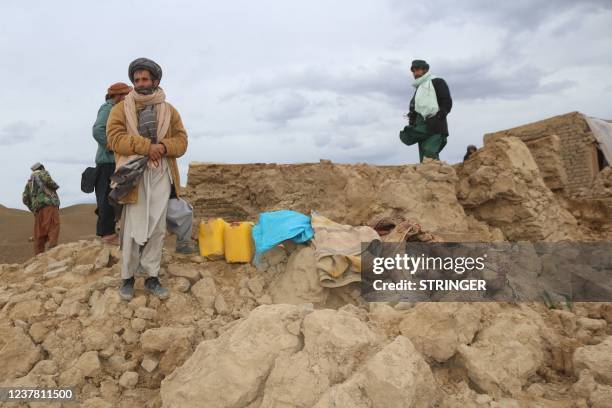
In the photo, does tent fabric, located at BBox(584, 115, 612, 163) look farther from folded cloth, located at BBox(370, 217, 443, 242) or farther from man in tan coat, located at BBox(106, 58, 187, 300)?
man in tan coat, located at BBox(106, 58, 187, 300)

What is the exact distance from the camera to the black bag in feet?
13.8

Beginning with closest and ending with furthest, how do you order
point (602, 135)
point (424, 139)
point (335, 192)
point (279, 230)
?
point (279, 230)
point (335, 192)
point (424, 139)
point (602, 135)

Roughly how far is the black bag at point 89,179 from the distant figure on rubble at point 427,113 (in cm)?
327

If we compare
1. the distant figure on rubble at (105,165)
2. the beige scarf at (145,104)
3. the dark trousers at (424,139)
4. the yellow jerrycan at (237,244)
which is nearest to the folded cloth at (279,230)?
the yellow jerrycan at (237,244)

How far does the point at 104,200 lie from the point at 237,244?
1.28 m

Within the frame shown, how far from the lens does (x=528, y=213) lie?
5.13 metres

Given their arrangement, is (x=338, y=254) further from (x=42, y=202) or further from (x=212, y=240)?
(x=42, y=202)

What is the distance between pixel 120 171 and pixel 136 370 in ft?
4.35

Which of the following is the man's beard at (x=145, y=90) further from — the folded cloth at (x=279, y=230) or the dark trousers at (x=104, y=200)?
the folded cloth at (x=279, y=230)

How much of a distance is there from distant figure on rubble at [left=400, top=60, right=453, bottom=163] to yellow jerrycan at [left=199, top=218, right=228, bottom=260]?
98.2 inches

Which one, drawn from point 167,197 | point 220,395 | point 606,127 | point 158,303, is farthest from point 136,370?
point 606,127

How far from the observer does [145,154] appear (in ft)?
10.7

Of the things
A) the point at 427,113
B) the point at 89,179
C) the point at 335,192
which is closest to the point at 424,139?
the point at 427,113

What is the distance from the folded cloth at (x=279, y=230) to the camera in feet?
12.7
